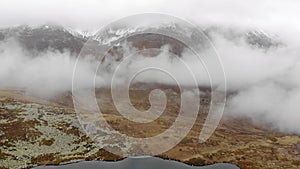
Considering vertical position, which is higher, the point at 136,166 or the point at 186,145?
the point at 186,145

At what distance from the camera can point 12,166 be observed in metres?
92.0

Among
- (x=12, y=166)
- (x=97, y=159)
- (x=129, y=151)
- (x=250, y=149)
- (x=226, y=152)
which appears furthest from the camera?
(x=250, y=149)

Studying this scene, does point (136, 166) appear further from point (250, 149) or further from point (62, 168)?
point (250, 149)

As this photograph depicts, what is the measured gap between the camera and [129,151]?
109750mm

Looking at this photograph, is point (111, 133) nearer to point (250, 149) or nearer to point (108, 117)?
point (108, 117)

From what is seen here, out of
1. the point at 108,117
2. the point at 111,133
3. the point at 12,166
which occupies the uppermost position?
the point at 108,117

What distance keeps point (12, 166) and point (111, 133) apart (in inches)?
1575

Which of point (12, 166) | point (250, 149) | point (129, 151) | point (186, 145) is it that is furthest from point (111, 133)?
point (250, 149)

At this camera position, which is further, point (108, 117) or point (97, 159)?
point (108, 117)

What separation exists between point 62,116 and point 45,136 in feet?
75.8

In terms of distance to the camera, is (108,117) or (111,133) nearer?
(111,133)

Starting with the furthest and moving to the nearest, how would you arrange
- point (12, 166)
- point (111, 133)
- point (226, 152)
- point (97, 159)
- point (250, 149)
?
point (250, 149) → point (226, 152) → point (111, 133) → point (97, 159) → point (12, 166)

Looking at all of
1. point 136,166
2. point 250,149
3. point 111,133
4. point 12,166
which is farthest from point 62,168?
point 250,149

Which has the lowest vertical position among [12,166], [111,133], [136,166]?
[12,166]
